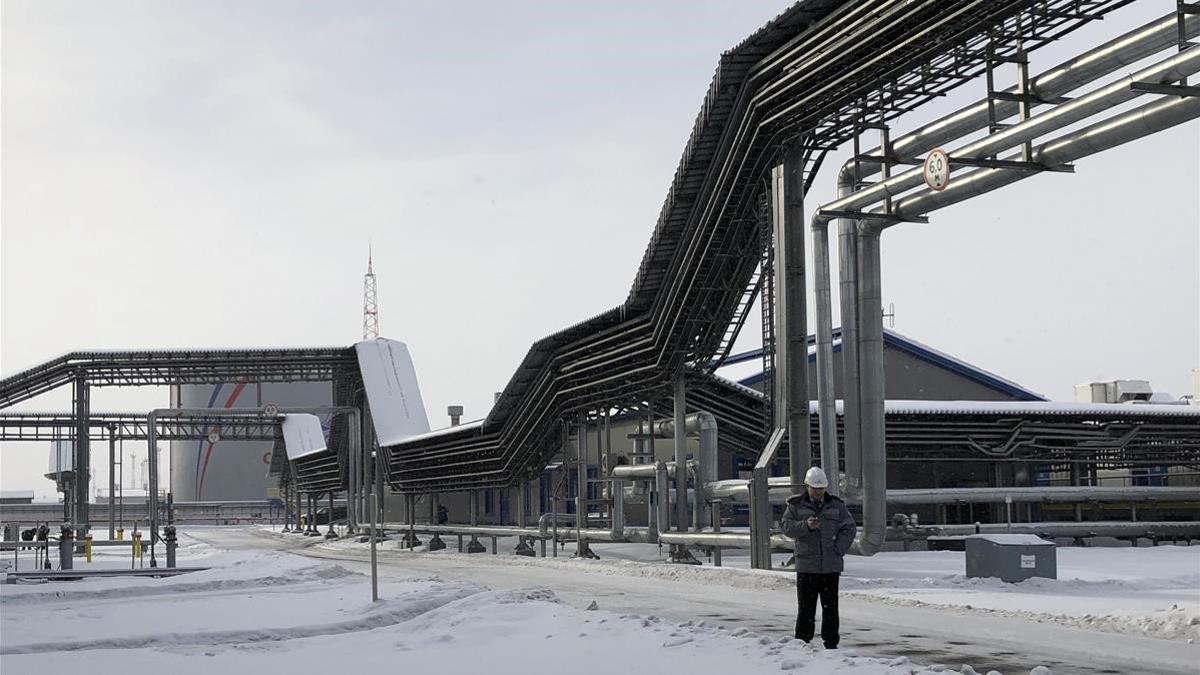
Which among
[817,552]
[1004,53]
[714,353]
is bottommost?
[817,552]

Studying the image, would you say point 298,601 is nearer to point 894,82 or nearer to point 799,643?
point 799,643

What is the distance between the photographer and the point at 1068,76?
20656mm

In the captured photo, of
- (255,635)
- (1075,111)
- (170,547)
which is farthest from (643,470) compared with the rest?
(255,635)

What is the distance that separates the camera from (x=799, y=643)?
43.8 ft

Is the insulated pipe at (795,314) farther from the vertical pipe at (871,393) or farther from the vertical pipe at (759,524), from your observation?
the vertical pipe at (871,393)

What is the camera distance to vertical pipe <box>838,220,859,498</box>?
26734 mm

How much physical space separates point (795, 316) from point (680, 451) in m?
6.46

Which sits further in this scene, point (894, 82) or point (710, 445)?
point (710, 445)

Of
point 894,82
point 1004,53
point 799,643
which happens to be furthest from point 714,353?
point 799,643

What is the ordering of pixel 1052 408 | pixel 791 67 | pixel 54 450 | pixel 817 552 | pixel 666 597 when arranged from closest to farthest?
1. pixel 817 552
2. pixel 666 597
3. pixel 791 67
4. pixel 1052 408
5. pixel 54 450

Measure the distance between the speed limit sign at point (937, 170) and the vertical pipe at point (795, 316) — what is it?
531 centimetres

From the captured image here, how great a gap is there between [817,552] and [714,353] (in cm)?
2027

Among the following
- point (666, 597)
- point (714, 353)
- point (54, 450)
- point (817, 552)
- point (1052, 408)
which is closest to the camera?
point (817, 552)

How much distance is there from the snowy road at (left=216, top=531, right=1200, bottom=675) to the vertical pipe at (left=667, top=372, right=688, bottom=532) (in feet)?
12.7
